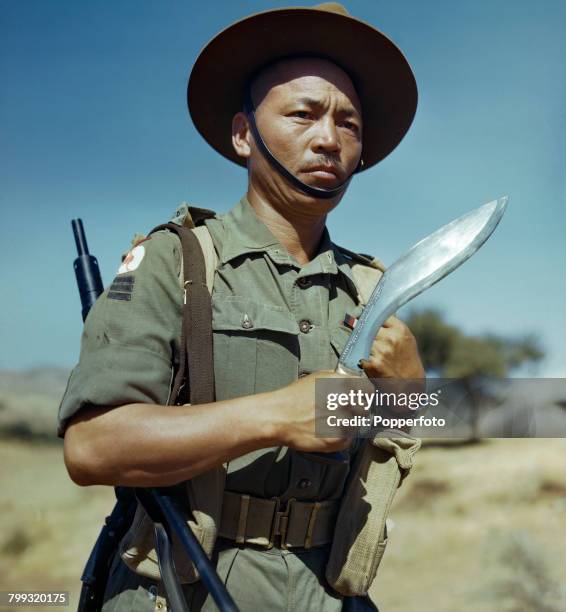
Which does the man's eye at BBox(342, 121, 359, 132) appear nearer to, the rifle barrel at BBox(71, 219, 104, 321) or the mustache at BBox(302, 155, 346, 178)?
the mustache at BBox(302, 155, 346, 178)

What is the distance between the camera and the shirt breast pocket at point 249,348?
247 centimetres

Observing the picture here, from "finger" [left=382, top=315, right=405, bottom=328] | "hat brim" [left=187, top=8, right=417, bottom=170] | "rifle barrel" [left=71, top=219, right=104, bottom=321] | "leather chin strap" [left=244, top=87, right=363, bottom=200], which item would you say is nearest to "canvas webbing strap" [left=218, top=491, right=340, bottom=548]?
"finger" [left=382, top=315, right=405, bottom=328]

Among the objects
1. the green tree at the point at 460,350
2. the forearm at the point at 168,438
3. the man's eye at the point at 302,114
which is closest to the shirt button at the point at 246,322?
the forearm at the point at 168,438

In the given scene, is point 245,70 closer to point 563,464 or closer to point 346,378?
point 346,378

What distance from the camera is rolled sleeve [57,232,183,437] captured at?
219cm

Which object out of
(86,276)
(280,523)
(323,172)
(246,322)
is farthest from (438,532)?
(246,322)

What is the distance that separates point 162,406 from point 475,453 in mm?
20362

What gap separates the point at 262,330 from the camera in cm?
254

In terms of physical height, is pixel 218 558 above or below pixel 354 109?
below

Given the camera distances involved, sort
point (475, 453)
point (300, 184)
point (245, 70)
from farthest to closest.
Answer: point (475, 453) → point (245, 70) → point (300, 184)

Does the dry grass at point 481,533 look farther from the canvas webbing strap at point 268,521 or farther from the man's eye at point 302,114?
the man's eye at point 302,114

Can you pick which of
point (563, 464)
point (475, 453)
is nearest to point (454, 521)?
point (563, 464)

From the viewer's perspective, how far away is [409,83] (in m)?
3.41

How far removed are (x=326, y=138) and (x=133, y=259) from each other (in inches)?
39.4
